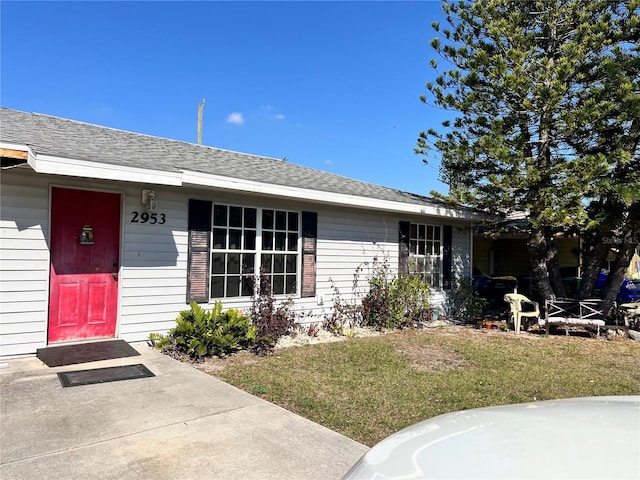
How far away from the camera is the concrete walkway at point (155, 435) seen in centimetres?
308

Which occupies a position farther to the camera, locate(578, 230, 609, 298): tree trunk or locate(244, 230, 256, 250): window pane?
locate(578, 230, 609, 298): tree trunk

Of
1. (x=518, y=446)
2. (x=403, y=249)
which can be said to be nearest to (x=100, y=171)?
(x=518, y=446)

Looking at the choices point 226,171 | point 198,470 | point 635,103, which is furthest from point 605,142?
point 198,470

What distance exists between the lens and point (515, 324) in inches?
385

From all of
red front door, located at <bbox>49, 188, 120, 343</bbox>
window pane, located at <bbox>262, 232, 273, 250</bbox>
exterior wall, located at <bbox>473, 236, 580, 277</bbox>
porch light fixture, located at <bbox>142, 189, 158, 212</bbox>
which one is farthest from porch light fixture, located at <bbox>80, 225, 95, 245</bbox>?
exterior wall, located at <bbox>473, 236, 580, 277</bbox>

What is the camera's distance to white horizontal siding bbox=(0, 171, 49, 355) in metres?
5.59

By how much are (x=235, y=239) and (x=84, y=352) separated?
2828 millimetres

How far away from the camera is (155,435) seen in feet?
11.9

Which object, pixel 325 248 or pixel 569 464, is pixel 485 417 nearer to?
pixel 569 464

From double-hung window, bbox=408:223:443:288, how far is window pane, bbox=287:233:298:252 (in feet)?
10.8

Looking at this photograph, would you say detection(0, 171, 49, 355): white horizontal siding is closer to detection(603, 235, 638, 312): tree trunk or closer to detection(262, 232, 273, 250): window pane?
detection(262, 232, 273, 250): window pane

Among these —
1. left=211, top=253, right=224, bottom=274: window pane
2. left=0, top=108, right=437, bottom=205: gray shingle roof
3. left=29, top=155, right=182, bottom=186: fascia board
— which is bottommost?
left=211, top=253, right=224, bottom=274: window pane

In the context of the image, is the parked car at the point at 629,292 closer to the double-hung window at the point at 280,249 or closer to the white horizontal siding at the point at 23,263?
the double-hung window at the point at 280,249

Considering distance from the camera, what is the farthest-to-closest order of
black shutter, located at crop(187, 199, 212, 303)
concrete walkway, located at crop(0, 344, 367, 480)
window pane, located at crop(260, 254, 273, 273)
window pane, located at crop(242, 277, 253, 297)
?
window pane, located at crop(260, 254, 273, 273)
window pane, located at crop(242, 277, 253, 297)
black shutter, located at crop(187, 199, 212, 303)
concrete walkway, located at crop(0, 344, 367, 480)
